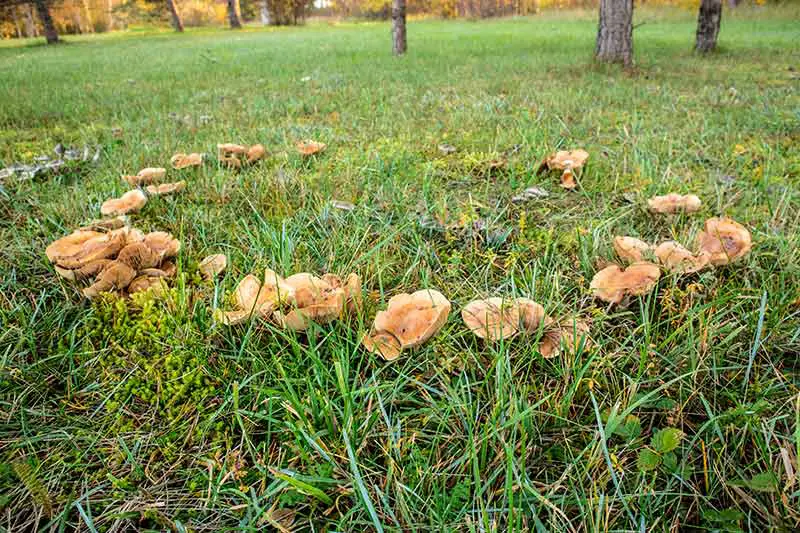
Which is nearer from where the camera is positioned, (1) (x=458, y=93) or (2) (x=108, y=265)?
(2) (x=108, y=265)

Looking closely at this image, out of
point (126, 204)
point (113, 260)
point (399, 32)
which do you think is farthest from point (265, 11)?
point (113, 260)

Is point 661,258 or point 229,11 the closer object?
point 661,258

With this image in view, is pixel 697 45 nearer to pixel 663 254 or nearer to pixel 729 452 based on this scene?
pixel 663 254

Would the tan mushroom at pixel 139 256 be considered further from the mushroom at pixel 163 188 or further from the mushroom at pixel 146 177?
the mushroom at pixel 146 177

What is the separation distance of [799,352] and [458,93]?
4.43 meters

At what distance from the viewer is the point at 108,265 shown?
61.5 inches

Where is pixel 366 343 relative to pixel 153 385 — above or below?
above

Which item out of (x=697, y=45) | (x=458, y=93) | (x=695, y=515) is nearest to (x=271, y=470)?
(x=695, y=515)

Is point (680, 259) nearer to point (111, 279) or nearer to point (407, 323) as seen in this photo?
point (407, 323)

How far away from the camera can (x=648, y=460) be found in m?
1.00

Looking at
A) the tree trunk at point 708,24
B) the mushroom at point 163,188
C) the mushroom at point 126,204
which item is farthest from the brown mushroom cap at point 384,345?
the tree trunk at point 708,24

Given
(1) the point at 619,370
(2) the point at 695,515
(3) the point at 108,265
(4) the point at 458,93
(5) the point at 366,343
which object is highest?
(4) the point at 458,93

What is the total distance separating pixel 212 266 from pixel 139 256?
0.24 m

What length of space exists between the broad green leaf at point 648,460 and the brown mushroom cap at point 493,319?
42 cm
